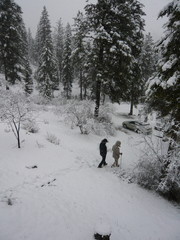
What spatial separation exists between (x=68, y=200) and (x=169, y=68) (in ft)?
20.5

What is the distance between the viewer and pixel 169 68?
646 centimetres

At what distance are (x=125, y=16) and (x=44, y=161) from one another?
12.4 metres

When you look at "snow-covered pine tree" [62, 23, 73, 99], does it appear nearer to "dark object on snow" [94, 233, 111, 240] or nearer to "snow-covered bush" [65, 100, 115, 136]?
"snow-covered bush" [65, 100, 115, 136]

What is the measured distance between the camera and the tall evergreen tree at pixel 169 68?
20.8 feet

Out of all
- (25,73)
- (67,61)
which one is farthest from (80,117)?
(67,61)

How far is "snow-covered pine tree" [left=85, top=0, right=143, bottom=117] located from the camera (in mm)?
12759

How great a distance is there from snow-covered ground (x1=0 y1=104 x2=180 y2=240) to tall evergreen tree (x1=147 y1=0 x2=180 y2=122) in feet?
13.1

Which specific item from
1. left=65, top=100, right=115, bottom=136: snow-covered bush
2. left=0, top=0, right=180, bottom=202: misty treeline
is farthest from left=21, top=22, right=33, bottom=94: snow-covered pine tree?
left=65, top=100, right=115, bottom=136: snow-covered bush

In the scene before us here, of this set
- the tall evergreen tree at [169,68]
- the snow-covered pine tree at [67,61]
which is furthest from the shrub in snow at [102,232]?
the snow-covered pine tree at [67,61]

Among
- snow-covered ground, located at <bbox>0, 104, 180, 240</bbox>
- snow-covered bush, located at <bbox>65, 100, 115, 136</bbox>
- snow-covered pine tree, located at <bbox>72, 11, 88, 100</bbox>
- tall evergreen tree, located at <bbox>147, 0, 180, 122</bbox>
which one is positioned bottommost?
snow-covered ground, located at <bbox>0, 104, 180, 240</bbox>

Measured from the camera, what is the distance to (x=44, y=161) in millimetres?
7801

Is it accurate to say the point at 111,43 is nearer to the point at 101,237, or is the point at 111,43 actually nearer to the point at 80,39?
the point at 80,39

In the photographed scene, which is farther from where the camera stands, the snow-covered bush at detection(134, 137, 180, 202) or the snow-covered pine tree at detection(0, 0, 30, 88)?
the snow-covered pine tree at detection(0, 0, 30, 88)

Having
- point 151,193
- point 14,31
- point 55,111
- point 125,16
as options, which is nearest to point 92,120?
point 55,111
